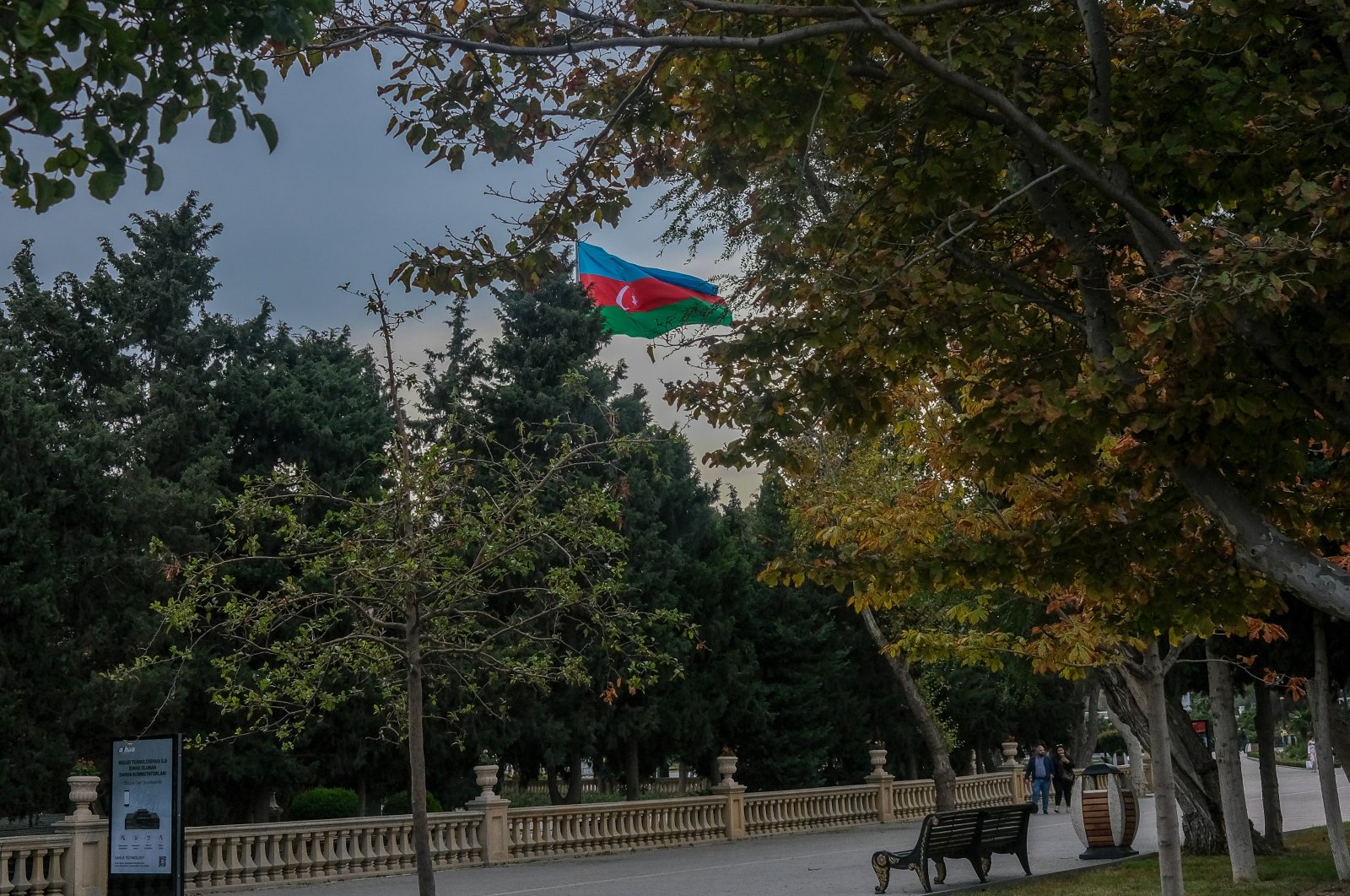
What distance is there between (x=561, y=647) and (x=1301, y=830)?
17.9 metres

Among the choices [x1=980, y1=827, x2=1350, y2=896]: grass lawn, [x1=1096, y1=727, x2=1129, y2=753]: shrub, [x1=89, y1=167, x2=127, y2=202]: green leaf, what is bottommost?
[x1=1096, y1=727, x2=1129, y2=753]: shrub

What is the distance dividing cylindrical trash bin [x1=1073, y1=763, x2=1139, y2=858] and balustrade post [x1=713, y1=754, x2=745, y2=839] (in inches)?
345

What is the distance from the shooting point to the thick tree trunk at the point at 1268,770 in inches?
782

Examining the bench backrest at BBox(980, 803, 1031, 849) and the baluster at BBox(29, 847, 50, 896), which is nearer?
the baluster at BBox(29, 847, 50, 896)

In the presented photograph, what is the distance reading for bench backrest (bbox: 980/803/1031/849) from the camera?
18703mm

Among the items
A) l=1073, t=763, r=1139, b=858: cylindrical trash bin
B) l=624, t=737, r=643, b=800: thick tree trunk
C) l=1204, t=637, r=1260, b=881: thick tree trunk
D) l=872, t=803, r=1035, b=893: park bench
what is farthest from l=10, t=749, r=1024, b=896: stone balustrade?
l=1204, t=637, r=1260, b=881: thick tree trunk

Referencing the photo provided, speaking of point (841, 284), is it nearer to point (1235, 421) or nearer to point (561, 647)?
point (1235, 421)

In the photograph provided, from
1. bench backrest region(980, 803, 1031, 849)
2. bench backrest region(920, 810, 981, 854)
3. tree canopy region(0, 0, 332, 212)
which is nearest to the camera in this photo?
tree canopy region(0, 0, 332, 212)

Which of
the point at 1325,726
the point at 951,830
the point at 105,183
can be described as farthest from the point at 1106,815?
the point at 105,183

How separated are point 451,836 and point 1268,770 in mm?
13125

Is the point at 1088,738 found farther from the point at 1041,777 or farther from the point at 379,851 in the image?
the point at 379,851

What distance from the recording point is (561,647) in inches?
1383

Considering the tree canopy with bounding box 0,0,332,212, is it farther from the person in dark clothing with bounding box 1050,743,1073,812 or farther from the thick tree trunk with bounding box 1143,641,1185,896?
the person in dark clothing with bounding box 1050,743,1073,812

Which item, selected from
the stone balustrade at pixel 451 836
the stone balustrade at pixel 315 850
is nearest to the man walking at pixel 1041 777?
the stone balustrade at pixel 451 836
